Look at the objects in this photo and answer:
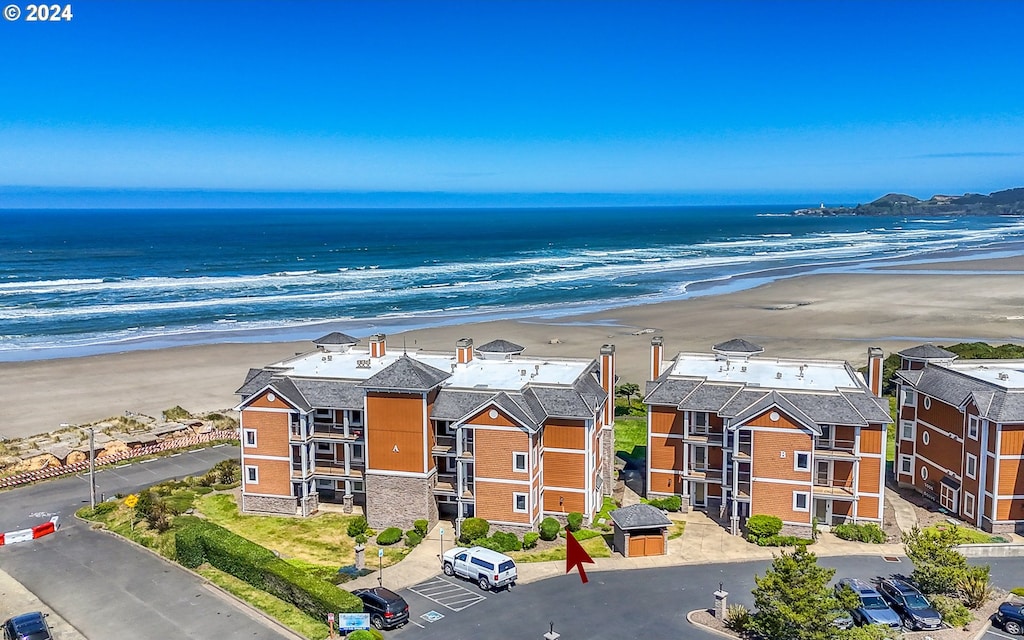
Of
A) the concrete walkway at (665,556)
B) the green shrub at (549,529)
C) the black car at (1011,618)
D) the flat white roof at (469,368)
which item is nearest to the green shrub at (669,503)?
the concrete walkway at (665,556)

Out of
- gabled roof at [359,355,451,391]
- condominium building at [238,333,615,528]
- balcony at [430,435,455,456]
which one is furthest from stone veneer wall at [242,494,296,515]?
balcony at [430,435,455,456]

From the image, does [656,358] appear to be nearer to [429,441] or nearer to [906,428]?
[906,428]

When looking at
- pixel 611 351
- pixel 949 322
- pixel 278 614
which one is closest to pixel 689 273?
pixel 949 322

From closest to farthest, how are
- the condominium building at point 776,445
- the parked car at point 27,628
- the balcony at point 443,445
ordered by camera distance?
the parked car at point 27,628
the condominium building at point 776,445
the balcony at point 443,445

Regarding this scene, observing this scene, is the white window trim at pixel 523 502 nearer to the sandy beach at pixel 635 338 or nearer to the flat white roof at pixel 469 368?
the flat white roof at pixel 469 368

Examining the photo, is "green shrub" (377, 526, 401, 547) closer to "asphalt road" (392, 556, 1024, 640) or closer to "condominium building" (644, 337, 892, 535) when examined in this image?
"asphalt road" (392, 556, 1024, 640)

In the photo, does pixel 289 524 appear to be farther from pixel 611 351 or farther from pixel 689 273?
pixel 689 273
